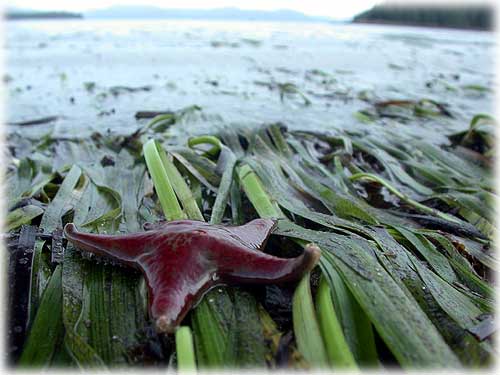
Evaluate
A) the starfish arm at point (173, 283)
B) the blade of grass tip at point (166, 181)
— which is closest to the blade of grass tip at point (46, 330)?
the starfish arm at point (173, 283)

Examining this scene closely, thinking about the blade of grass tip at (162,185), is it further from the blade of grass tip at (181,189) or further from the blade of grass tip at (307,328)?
the blade of grass tip at (307,328)

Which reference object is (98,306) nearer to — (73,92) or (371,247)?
(371,247)

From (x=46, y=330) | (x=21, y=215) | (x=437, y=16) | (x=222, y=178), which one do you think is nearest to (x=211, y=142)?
(x=222, y=178)

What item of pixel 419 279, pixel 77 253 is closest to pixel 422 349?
pixel 419 279

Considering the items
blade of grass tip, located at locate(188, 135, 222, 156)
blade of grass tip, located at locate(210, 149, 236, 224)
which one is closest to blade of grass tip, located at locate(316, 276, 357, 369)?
blade of grass tip, located at locate(210, 149, 236, 224)

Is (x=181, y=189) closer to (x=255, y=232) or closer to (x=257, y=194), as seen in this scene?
(x=257, y=194)

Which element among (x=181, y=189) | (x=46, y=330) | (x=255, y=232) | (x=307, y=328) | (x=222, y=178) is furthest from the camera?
(x=222, y=178)

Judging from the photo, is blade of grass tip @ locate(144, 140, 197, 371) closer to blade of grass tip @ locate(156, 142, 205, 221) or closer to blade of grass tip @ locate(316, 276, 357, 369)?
blade of grass tip @ locate(156, 142, 205, 221)
